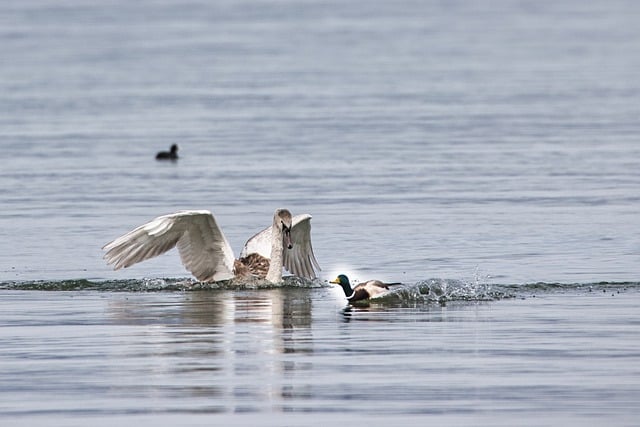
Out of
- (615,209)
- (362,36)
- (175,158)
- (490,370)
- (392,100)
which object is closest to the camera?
(490,370)

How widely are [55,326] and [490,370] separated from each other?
4624 millimetres

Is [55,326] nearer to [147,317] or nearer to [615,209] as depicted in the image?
[147,317]

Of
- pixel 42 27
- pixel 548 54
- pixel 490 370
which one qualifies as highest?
pixel 42 27

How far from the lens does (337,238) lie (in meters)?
22.1

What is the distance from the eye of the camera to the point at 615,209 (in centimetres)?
2400

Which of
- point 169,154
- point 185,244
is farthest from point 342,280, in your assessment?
point 169,154

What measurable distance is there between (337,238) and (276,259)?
9.79 feet

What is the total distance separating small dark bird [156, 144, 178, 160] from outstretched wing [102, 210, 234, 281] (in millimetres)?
14173

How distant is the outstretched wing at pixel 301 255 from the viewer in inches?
797

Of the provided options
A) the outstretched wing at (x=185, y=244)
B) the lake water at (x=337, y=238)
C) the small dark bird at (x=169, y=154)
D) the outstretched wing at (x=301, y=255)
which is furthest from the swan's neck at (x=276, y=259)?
the small dark bird at (x=169, y=154)

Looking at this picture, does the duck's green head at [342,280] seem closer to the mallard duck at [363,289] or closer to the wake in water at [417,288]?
the mallard duck at [363,289]

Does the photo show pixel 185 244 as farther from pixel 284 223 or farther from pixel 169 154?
pixel 169 154

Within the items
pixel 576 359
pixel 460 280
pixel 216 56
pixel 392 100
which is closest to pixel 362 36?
pixel 216 56

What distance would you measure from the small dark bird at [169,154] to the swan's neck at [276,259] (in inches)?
568
